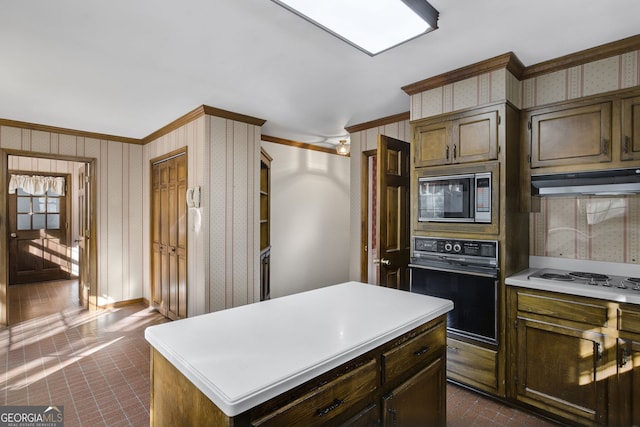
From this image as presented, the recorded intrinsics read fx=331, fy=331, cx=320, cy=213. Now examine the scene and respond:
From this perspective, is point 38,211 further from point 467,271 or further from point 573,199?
point 573,199

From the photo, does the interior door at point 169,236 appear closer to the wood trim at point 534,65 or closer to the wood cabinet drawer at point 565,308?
the wood trim at point 534,65

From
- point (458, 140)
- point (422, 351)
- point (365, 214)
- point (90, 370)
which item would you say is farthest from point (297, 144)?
point (422, 351)

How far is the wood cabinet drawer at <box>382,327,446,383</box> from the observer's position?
4.51 feet

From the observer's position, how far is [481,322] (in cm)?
246

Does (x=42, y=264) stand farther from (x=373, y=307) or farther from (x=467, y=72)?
(x=467, y=72)

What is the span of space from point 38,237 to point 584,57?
852 centimetres

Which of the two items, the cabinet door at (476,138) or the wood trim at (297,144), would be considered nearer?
the cabinet door at (476,138)

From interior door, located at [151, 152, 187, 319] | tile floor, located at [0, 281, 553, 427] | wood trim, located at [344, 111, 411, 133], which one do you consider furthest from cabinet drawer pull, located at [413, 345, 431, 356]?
interior door, located at [151, 152, 187, 319]

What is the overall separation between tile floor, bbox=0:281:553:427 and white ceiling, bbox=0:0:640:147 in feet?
8.18

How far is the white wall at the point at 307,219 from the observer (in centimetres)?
499

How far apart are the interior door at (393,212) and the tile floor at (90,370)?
3.47 ft

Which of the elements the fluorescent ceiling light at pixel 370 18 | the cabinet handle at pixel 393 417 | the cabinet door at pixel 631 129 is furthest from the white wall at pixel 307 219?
the cabinet door at pixel 631 129

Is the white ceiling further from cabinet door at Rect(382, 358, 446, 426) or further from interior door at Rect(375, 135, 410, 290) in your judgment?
cabinet door at Rect(382, 358, 446, 426)

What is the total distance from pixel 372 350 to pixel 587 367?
67.1 inches
